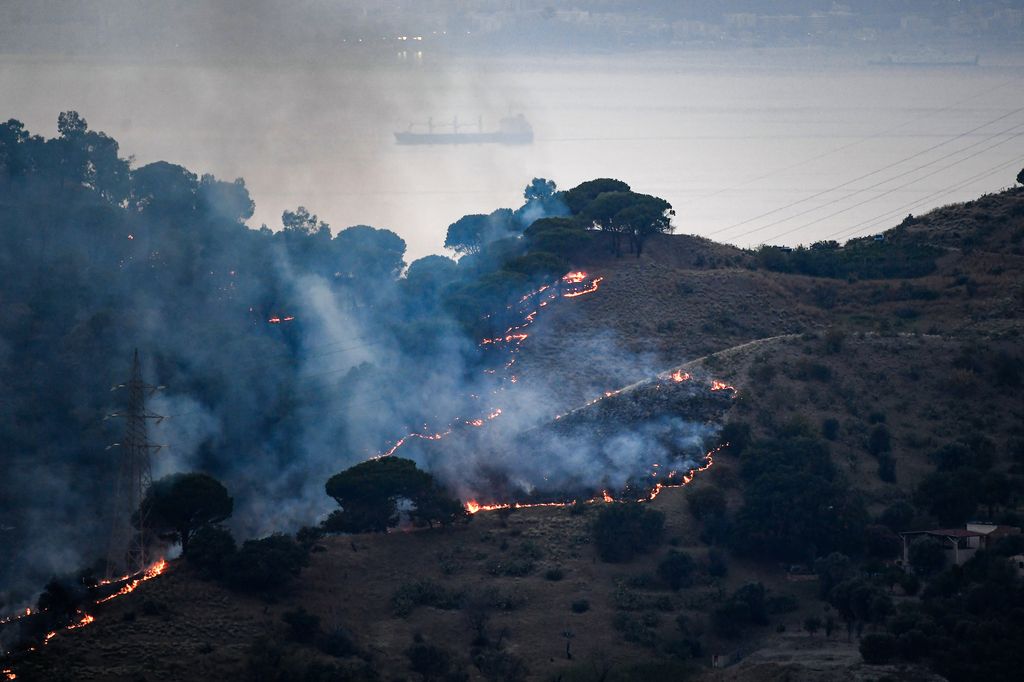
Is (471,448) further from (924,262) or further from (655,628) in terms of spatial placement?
(924,262)

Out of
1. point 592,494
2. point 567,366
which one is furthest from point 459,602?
point 567,366

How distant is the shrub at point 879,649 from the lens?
66375mm

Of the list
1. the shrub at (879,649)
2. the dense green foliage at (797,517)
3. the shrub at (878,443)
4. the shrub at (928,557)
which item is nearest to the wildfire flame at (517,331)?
the shrub at (878,443)

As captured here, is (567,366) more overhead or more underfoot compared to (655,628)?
more overhead

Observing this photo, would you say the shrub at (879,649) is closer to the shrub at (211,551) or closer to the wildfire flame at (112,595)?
the shrub at (211,551)

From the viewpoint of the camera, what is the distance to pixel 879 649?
218ft

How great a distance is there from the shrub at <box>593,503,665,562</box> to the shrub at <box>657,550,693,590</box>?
1.83 metres

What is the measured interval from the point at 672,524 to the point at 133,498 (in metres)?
24.2

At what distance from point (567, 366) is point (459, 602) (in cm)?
2729

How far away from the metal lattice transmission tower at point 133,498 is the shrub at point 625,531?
1950 cm

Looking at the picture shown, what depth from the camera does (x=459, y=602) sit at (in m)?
76.0

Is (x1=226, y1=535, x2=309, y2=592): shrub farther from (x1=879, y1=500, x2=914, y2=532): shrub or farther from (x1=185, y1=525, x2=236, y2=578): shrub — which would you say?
(x1=879, y1=500, x2=914, y2=532): shrub

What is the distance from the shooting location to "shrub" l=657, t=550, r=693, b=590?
258ft

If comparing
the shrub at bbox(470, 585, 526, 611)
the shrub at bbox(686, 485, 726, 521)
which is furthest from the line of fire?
the shrub at bbox(470, 585, 526, 611)
